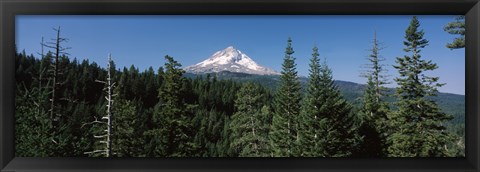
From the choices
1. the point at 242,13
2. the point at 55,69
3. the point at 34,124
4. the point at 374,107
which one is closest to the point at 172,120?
the point at 55,69

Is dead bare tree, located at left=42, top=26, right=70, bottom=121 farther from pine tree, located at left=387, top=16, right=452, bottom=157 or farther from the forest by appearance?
pine tree, located at left=387, top=16, right=452, bottom=157

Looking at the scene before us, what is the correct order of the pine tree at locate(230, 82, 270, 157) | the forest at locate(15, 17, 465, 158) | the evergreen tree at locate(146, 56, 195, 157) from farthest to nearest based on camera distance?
the evergreen tree at locate(146, 56, 195, 157) < the pine tree at locate(230, 82, 270, 157) < the forest at locate(15, 17, 465, 158)

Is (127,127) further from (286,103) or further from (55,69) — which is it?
(286,103)

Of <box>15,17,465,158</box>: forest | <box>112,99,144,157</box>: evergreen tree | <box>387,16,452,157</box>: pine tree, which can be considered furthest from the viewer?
<box>387,16,452,157</box>: pine tree

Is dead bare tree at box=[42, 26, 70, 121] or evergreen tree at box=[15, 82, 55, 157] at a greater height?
dead bare tree at box=[42, 26, 70, 121]

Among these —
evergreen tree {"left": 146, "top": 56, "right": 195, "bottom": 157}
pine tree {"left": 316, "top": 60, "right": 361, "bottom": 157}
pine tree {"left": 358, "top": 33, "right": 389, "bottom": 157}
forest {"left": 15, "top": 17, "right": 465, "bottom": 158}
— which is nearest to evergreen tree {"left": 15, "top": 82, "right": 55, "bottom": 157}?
forest {"left": 15, "top": 17, "right": 465, "bottom": 158}

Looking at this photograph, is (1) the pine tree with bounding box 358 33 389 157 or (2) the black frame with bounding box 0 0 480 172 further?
(1) the pine tree with bounding box 358 33 389 157

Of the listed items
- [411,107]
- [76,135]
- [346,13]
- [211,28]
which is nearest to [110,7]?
[346,13]

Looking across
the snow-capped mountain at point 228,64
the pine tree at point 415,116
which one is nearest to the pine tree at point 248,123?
the snow-capped mountain at point 228,64
